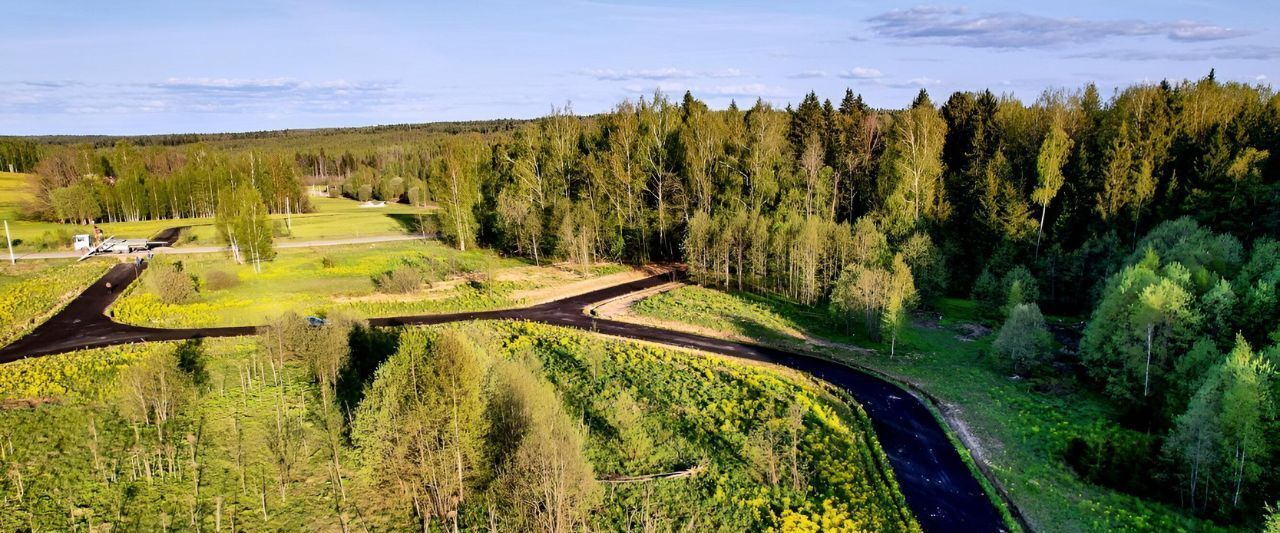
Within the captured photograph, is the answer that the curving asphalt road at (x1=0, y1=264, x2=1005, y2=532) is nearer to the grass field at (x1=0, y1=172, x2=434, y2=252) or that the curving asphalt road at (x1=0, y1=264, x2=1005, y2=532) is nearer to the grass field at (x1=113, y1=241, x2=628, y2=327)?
the grass field at (x1=113, y1=241, x2=628, y2=327)

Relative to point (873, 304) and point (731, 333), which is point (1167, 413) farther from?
point (731, 333)

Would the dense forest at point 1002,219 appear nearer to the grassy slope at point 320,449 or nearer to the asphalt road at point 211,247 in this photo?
the asphalt road at point 211,247

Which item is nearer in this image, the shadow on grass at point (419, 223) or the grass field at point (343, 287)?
the grass field at point (343, 287)

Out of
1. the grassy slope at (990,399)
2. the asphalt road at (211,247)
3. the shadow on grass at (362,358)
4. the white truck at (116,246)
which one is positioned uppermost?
the white truck at (116,246)

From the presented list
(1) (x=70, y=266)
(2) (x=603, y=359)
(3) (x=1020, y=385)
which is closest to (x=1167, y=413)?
(3) (x=1020, y=385)

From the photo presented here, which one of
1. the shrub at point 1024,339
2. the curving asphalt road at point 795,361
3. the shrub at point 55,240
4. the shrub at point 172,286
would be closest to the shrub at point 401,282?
the curving asphalt road at point 795,361

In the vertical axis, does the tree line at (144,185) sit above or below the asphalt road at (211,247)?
above

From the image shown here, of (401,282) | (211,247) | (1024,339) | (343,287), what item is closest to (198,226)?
(211,247)
